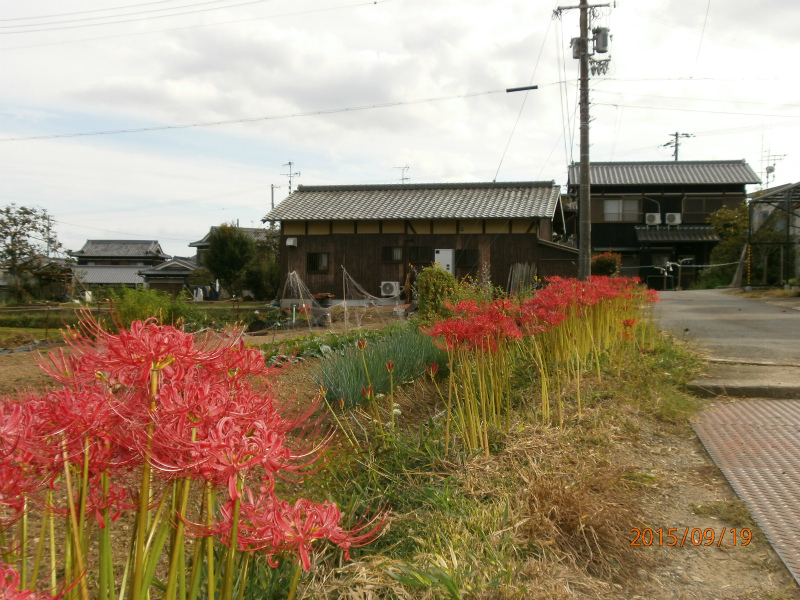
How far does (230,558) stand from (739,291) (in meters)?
21.1

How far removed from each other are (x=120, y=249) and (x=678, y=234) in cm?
4434

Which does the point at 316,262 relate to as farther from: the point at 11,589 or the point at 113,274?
the point at 113,274

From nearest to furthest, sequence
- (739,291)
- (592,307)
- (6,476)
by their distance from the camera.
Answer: (6,476) < (592,307) < (739,291)

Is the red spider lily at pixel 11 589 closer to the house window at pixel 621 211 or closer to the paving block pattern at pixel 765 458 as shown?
A: the paving block pattern at pixel 765 458

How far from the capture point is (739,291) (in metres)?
19.7

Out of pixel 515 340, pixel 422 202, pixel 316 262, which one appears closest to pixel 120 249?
pixel 316 262

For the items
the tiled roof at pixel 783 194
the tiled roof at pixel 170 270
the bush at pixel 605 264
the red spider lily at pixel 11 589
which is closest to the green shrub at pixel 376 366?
the red spider lily at pixel 11 589

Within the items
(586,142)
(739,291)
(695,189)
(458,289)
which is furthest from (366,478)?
(695,189)

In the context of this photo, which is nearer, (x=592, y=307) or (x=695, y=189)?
(x=592, y=307)

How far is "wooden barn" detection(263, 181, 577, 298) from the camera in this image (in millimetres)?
22344

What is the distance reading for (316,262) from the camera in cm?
2411

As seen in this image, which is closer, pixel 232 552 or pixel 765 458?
pixel 232 552

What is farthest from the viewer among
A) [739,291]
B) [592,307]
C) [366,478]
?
[739,291]

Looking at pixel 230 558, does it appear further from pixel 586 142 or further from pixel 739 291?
pixel 739 291
